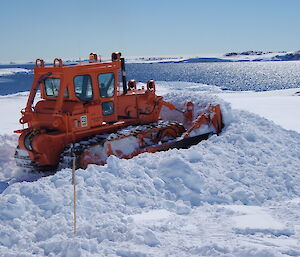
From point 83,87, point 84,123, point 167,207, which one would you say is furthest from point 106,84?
point 167,207

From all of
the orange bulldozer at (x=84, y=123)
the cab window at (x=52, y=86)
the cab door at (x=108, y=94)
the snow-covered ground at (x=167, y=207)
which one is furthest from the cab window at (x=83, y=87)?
the snow-covered ground at (x=167, y=207)

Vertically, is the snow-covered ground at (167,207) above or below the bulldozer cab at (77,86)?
below

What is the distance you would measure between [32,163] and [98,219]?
356cm

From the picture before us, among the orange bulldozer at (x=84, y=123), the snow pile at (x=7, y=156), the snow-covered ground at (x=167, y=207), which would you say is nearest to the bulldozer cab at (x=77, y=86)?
the orange bulldozer at (x=84, y=123)

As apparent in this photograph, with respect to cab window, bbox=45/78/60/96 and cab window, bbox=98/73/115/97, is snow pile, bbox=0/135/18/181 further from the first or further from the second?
cab window, bbox=98/73/115/97

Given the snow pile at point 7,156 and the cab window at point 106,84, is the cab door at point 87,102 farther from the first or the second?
the snow pile at point 7,156

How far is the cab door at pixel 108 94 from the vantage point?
10656mm

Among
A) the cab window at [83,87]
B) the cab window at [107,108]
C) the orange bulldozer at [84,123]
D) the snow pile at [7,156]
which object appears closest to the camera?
the orange bulldozer at [84,123]

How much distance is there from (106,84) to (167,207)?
4.14 metres

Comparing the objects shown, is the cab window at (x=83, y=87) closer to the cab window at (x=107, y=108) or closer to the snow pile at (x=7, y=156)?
the cab window at (x=107, y=108)

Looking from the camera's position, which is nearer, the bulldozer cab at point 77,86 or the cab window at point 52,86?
the bulldozer cab at point 77,86

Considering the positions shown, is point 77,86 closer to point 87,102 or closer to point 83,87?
point 83,87

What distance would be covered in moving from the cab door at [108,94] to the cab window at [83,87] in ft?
0.94

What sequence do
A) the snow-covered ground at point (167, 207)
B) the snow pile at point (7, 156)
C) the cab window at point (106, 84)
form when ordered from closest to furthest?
the snow-covered ground at point (167, 207) → the snow pile at point (7, 156) → the cab window at point (106, 84)
